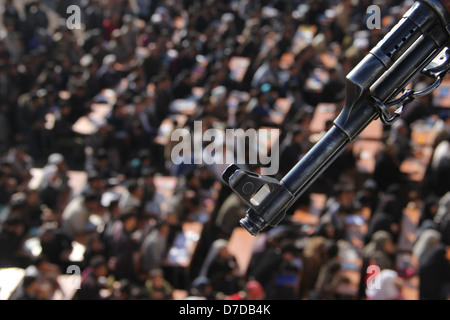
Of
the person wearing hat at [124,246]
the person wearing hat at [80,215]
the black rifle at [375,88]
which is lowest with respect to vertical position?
the black rifle at [375,88]

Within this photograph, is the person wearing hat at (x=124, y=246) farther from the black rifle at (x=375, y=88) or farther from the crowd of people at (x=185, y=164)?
the black rifle at (x=375, y=88)

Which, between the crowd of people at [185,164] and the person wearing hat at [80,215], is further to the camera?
the person wearing hat at [80,215]

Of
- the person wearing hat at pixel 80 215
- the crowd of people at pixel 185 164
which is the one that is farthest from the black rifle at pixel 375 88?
the person wearing hat at pixel 80 215

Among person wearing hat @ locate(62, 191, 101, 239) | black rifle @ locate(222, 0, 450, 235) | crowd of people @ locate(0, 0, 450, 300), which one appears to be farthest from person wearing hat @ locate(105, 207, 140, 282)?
black rifle @ locate(222, 0, 450, 235)

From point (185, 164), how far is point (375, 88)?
8.92 m

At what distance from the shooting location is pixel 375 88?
2082 millimetres

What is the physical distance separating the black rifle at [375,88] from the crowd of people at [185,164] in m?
5.68

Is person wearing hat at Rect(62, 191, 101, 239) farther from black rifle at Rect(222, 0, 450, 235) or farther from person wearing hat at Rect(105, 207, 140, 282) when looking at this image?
black rifle at Rect(222, 0, 450, 235)

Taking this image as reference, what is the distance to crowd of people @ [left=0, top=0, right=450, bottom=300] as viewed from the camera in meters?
8.36

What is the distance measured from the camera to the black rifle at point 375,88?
2061 mm

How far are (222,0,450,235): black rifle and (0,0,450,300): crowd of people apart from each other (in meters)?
5.68

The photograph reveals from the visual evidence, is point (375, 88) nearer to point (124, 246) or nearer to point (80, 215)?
point (124, 246)
